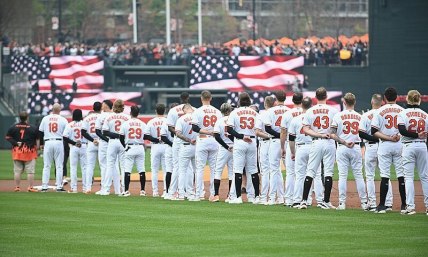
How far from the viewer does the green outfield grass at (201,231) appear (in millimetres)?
14664

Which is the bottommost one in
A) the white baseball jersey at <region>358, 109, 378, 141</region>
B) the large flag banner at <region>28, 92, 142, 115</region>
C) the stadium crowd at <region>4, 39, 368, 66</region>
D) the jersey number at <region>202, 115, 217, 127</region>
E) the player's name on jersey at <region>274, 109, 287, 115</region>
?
the large flag banner at <region>28, 92, 142, 115</region>

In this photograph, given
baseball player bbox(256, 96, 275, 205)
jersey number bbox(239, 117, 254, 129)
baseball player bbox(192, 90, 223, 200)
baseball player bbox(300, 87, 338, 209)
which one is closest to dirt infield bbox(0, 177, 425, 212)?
baseball player bbox(192, 90, 223, 200)

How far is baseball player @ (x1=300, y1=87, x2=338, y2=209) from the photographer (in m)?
20.0

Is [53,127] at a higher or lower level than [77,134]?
higher

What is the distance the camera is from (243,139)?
72.0 feet

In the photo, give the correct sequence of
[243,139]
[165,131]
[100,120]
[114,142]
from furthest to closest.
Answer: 1. [100,120]
2. [114,142]
3. [165,131]
4. [243,139]

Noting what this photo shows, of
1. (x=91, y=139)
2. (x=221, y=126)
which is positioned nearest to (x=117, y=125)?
(x=91, y=139)

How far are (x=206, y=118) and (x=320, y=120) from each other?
3.44m

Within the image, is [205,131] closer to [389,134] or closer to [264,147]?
[264,147]

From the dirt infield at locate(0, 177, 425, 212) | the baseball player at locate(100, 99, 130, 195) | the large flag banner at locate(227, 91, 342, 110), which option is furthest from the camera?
the large flag banner at locate(227, 91, 342, 110)

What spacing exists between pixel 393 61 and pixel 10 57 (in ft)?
78.2

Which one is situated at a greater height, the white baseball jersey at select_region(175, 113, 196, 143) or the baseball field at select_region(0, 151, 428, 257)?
the white baseball jersey at select_region(175, 113, 196, 143)

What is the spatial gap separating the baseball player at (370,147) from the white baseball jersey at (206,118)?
3775 mm

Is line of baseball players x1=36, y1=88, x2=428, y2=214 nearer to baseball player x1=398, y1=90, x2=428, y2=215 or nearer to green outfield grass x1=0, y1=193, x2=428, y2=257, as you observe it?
baseball player x1=398, y1=90, x2=428, y2=215
